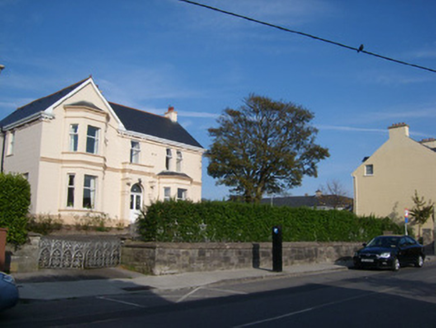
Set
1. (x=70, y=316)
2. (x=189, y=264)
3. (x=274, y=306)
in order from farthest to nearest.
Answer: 1. (x=189, y=264)
2. (x=274, y=306)
3. (x=70, y=316)

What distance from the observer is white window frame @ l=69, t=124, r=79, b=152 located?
91.4 feet

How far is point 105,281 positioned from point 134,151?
1926cm

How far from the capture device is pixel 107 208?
29.8 metres

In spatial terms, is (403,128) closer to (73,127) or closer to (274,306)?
(73,127)

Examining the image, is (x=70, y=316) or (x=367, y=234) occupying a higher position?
(x=367, y=234)

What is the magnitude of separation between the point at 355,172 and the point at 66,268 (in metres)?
33.0

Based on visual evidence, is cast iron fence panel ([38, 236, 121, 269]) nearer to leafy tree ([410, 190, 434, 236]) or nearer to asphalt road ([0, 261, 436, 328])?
asphalt road ([0, 261, 436, 328])

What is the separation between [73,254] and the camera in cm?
1516

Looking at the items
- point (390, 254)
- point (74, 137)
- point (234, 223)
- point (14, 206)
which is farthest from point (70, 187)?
point (390, 254)

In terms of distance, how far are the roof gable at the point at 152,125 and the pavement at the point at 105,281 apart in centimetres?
1847

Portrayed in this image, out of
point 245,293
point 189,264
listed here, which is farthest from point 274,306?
point 189,264

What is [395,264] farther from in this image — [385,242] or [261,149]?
[261,149]

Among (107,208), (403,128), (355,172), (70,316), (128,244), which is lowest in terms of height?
(70,316)

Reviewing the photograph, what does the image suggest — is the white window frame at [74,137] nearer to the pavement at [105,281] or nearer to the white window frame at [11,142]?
the white window frame at [11,142]
